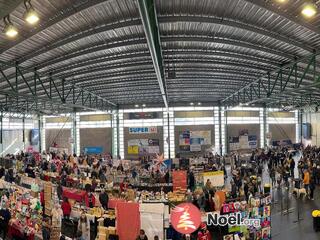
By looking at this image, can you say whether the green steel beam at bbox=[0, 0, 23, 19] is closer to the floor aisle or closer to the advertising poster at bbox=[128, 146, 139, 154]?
the floor aisle

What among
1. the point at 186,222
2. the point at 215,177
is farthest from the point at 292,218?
the point at 186,222

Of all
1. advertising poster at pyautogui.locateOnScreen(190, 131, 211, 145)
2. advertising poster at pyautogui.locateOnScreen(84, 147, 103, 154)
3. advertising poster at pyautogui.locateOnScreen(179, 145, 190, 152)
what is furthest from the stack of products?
advertising poster at pyautogui.locateOnScreen(84, 147, 103, 154)

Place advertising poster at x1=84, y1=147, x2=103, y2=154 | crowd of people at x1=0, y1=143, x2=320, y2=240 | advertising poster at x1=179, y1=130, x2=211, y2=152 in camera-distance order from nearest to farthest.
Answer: crowd of people at x1=0, y1=143, x2=320, y2=240 → advertising poster at x1=179, y1=130, x2=211, y2=152 → advertising poster at x1=84, y1=147, x2=103, y2=154

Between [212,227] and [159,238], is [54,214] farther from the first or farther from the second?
[212,227]

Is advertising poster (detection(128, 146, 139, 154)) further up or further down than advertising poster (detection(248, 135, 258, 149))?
further down

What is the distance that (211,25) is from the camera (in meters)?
9.73

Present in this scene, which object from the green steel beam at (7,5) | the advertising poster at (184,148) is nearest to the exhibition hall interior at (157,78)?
the green steel beam at (7,5)

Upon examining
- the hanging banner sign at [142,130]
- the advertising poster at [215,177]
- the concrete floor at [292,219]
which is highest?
the hanging banner sign at [142,130]

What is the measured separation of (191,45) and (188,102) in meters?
20.5

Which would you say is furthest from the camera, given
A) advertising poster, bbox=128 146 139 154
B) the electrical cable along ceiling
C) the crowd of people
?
advertising poster, bbox=128 146 139 154

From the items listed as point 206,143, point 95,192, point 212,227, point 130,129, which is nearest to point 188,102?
point 206,143

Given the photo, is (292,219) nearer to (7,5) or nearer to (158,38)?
(158,38)

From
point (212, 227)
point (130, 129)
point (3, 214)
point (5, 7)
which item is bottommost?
point (212, 227)

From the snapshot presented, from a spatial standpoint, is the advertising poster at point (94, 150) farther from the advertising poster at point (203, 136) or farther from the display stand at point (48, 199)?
the display stand at point (48, 199)
